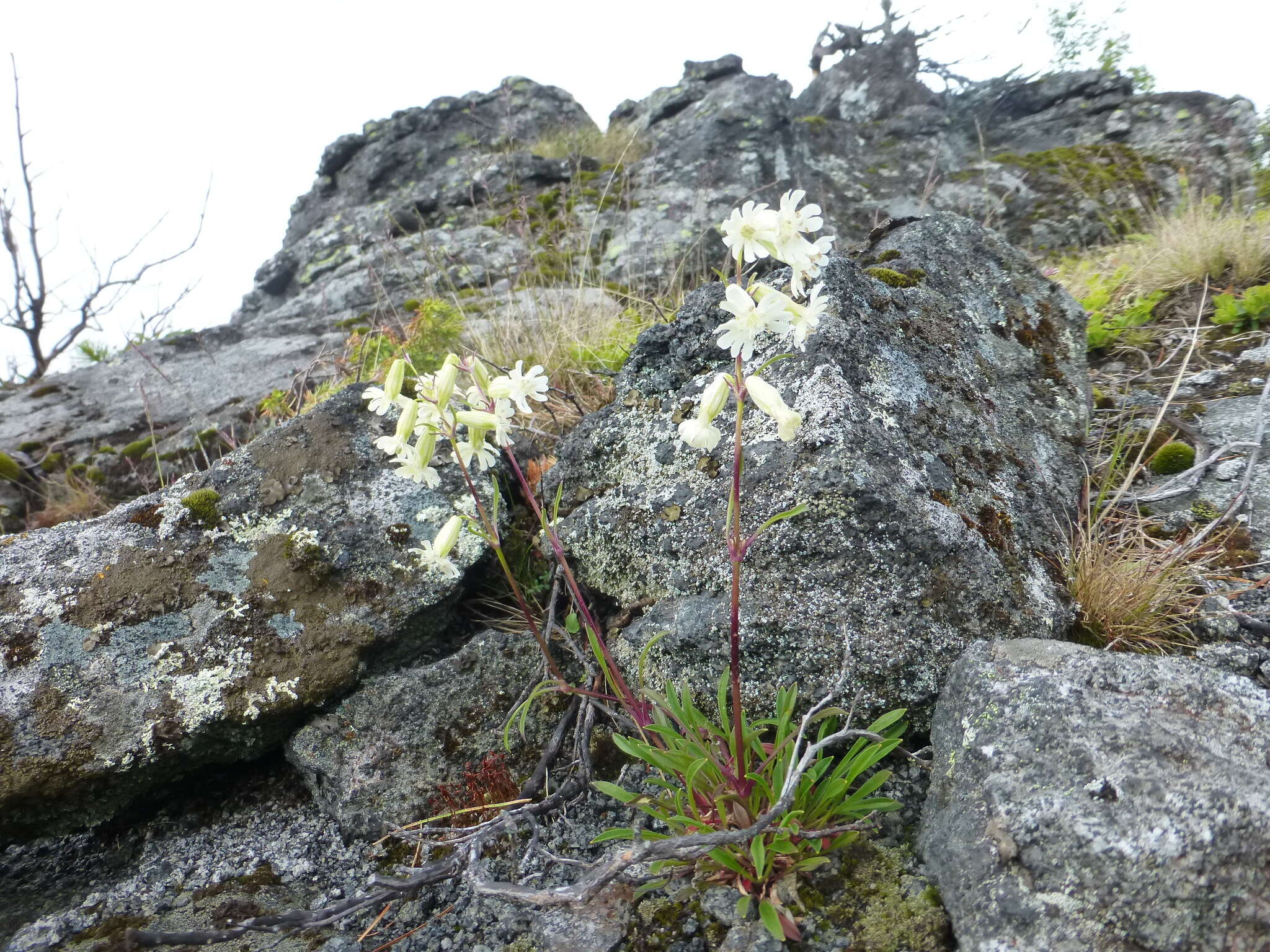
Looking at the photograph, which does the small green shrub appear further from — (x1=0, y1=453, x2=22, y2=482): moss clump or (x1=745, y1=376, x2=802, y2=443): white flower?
(x1=0, y1=453, x2=22, y2=482): moss clump

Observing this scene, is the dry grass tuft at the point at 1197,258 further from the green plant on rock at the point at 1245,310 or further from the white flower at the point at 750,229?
the white flower at the point at 750,229

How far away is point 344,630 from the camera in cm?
250

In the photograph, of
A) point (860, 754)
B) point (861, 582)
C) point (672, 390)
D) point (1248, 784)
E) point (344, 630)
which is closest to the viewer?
point (1248, 784)

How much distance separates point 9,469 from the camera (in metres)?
4.88

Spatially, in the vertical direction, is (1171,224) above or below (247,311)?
below

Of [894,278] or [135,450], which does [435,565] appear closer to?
[894,278]

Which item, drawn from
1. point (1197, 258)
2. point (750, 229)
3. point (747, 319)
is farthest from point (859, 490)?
point (1197, 258)

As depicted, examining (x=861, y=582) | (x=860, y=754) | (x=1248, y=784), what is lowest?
(x=1248, y=784)

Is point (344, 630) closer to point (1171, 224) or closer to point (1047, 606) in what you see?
point (1047, 606)

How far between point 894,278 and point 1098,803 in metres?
2.10

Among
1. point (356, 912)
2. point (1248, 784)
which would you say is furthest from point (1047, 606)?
point (356, 912)

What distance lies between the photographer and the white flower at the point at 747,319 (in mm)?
1562

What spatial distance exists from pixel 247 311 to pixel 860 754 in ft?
35.6

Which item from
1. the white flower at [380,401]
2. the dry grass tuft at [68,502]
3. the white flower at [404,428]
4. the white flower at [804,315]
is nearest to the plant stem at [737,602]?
the white flower at [804,315]
